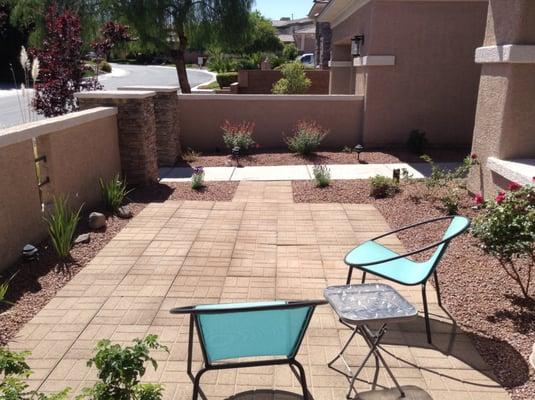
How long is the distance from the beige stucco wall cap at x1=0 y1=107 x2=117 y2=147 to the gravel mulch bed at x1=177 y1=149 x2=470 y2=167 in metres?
3.39

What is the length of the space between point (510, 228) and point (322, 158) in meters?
7.20

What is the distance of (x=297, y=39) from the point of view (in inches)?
2586

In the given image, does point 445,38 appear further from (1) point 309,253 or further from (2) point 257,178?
(1) point 309,253

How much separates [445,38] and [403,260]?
29.0 feet

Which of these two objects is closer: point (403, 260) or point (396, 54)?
point (403, 260)

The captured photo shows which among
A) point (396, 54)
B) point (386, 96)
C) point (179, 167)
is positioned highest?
point (396, 54)

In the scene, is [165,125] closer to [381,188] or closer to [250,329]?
[381,188]

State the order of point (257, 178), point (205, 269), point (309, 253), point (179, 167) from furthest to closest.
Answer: point (179, 167)
point (257, 178)
point (309, 253)
point (205, 269)

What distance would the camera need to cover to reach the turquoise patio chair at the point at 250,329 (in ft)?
8.77

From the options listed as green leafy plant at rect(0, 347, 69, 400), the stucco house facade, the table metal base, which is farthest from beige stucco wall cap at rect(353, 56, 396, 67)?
green leafy plant at rect(0, 347, 69, 400)

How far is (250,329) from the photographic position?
285cm

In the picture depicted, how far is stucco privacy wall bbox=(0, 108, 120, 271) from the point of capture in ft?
16.7

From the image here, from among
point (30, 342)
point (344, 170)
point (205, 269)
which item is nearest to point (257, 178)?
point (344, 170)

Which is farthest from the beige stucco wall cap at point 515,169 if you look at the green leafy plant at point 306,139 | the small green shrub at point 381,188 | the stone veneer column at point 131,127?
the stone veneer column at point 131,127
